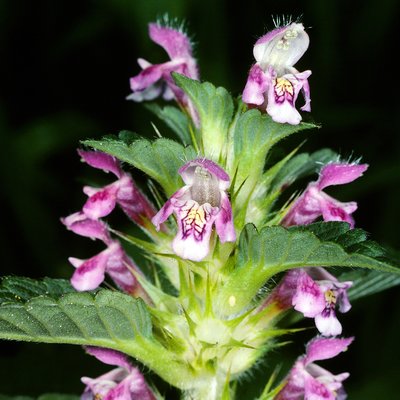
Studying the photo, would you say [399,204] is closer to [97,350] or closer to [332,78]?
[332,78]

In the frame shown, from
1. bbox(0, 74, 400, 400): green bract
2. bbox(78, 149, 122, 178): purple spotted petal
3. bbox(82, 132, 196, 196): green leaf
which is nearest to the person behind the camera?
bbox(0, 74, 400, 400): green bract

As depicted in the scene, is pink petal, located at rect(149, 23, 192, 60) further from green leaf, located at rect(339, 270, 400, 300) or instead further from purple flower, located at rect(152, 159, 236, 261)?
green leaf, located at rect(339, 270, 400, 300)

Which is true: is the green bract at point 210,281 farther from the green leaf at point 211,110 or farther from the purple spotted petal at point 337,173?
the purple spotted petal at point 337,173

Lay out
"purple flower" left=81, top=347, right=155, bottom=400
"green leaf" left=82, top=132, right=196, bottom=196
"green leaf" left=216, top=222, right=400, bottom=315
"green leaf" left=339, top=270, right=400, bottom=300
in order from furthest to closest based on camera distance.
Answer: "green leaf" left=339, top=270, right=400, bottom=300 < "purple flower" left=81, top=347, right=155, bottom=400 < "green leaf" left=82, top=132, right=196, bottom=196 < "green leaf" left=216, top=222, right=400, bottom=315

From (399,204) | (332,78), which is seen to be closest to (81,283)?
(399,204)

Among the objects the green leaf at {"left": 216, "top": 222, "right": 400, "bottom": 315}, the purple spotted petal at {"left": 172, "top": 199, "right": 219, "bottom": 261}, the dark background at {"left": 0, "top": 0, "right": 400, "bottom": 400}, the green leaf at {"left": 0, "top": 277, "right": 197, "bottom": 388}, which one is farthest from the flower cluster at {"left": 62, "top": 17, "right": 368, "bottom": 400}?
the dark background at {"left": 0, "top": 0, "right": 400, "bottom": 400}

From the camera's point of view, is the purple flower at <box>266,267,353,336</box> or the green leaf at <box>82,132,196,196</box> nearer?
the green leaf at <box>82,132,196,196</box>
